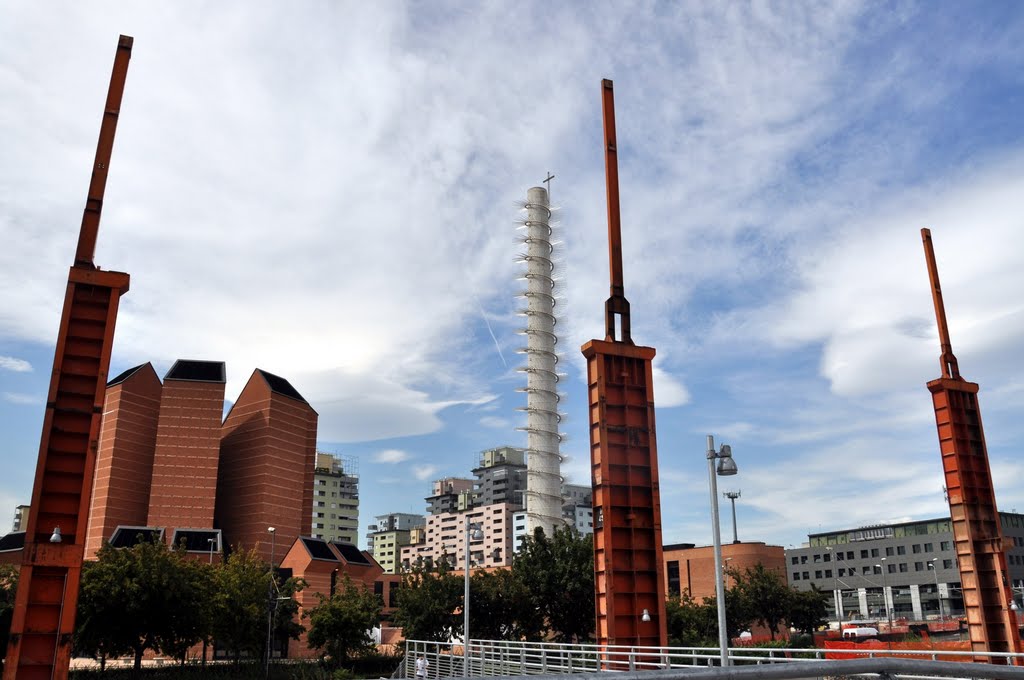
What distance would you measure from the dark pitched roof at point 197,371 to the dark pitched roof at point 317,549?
69.4 ft

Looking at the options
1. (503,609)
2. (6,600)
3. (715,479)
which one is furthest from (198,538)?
(715,479)

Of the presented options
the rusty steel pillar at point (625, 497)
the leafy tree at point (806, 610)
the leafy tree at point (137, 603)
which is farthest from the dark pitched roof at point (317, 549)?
the rusty steel pillar at point (625, 497)

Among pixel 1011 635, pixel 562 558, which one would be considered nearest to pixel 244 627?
pixel 562 558

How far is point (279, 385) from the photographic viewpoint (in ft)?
346

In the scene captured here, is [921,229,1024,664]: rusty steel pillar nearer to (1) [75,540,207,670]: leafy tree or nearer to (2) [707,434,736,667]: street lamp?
(2) [707,434,736,667]: street lamp

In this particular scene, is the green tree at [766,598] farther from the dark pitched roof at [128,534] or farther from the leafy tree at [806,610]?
the dark pitched roof at [128,534]

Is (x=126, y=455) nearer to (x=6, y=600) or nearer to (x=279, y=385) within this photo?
(x=279, y=385)

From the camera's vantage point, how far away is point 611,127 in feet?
134

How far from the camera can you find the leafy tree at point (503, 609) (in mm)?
54938

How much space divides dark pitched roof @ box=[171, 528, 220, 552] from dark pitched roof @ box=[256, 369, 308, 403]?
18.2 meters

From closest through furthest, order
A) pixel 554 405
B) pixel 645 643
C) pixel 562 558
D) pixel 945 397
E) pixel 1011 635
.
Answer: pixel 645 643
pixel 1011 635
pixel 945 397
pixel 562 558
pixel 554 405

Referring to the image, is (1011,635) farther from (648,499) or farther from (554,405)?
(554,405)

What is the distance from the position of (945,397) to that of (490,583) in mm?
31118

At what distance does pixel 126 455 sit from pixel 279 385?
19.0 meters
